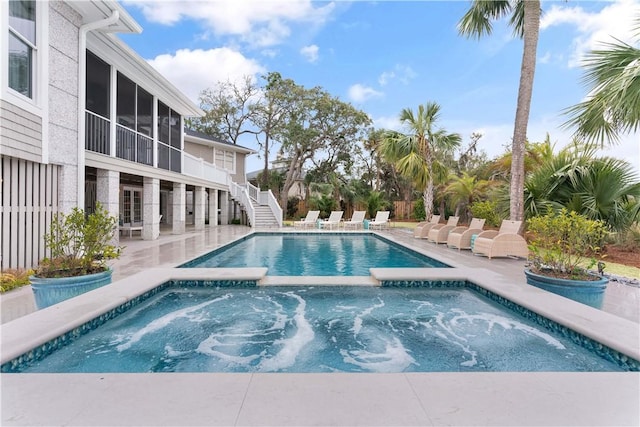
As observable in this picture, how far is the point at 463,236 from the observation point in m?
10.5

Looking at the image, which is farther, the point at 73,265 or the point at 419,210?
the point at 419,210

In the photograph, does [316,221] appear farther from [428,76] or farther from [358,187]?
[428,76]

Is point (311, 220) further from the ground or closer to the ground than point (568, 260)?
further from the ground

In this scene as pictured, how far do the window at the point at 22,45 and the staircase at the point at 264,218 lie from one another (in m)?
13.6

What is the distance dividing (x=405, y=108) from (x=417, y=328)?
42.4 ft

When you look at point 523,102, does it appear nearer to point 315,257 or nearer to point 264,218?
point 315,257

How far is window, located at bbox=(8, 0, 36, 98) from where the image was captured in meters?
6.21

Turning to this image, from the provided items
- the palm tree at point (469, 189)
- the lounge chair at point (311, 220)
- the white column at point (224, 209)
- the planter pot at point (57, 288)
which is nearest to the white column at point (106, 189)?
the planter pot at point (57, 288)

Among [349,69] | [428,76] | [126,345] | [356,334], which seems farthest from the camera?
[349,69]

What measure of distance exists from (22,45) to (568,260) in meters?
10.2

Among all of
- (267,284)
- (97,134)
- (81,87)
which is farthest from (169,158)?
(267,284)

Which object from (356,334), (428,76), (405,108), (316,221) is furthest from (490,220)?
(356,334)

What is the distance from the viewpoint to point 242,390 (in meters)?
2.64

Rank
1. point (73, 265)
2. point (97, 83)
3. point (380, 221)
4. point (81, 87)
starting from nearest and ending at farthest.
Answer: point (73, 265) → point (81, 87) → point (97, 83) → point (380, 221)
